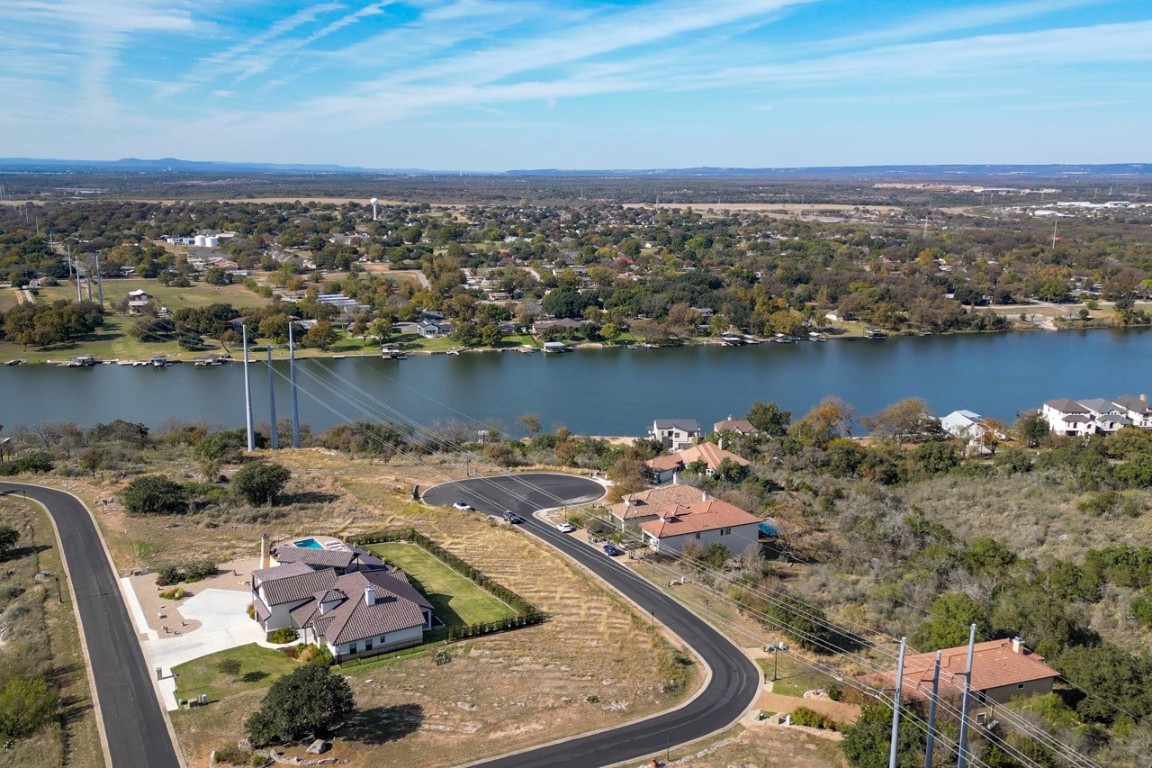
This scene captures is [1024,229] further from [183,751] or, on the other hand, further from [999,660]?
[183,751]

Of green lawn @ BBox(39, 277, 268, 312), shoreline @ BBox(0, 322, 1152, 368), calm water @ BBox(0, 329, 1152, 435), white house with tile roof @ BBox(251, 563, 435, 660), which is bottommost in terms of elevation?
calm water @ BBox(0, 329, 1152, 435)

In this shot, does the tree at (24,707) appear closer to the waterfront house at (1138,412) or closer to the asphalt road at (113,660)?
the asphalt road at (113,660)

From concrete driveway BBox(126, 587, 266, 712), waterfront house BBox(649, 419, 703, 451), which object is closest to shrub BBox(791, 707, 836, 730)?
concrete driveway BBox(126, 587, 266, 712)

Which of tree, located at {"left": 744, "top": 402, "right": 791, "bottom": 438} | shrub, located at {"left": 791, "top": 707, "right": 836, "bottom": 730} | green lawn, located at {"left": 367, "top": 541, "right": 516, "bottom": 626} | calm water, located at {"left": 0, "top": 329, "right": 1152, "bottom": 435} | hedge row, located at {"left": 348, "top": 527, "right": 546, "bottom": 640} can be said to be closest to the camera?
shrub, located at {"left": 791, "top": 707, "right": 836, "bottom": 730}

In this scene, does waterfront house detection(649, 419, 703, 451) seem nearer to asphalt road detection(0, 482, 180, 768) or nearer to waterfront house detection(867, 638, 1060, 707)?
waterfront house detection(867, 638, 1060, 707)

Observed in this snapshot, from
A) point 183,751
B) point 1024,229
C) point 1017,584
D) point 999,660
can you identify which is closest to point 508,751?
point 183,751

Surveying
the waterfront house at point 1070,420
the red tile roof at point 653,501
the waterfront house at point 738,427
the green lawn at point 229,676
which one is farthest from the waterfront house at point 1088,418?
the green lawn at point 229,676
